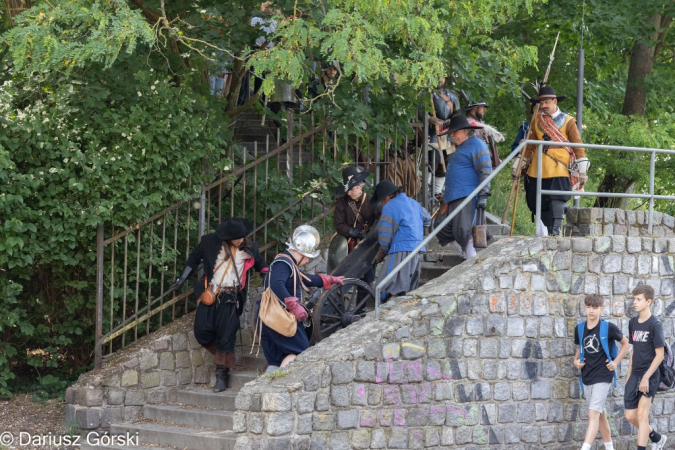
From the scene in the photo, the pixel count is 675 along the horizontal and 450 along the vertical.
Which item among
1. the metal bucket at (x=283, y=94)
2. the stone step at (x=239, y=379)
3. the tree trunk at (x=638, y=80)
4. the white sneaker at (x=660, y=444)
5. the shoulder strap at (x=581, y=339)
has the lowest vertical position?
the white sneaker at (x=660, y=444)

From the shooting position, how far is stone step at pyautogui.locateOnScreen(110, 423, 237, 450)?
8.77 meters

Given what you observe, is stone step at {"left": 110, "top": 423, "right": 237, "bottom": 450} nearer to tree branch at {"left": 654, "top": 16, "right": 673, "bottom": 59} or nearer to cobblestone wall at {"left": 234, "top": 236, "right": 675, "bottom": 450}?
cobblestone wall at {"left": 234, "top": 236, "right": 675, "bottom": 450}

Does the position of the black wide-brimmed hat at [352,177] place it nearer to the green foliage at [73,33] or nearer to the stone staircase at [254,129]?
the green foliage at [73,33]

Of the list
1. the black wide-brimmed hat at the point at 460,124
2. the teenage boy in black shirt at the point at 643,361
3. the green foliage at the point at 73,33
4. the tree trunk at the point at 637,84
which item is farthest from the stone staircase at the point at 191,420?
the tree trunk at the point at 637,84

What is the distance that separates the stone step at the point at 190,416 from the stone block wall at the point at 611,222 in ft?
12.7

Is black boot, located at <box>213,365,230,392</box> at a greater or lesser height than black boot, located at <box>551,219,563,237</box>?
lesser

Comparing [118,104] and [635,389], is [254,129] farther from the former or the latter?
[635,389]

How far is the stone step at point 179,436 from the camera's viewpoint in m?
8.77

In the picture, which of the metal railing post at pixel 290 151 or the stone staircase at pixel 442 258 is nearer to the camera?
the stone staircase at pixel 442 258

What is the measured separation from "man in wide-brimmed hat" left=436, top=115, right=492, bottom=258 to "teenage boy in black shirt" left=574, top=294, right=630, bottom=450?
1.44m

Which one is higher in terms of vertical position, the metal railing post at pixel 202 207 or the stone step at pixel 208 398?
the metal railing post at pixel 202 207

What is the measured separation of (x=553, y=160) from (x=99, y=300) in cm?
464

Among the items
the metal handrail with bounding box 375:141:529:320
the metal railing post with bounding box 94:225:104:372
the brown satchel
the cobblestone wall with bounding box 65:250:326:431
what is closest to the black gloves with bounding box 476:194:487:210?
the metal handrail with bounding box 375:141:529:320

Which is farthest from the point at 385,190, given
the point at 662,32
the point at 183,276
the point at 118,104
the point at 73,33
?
the point at 662,32
